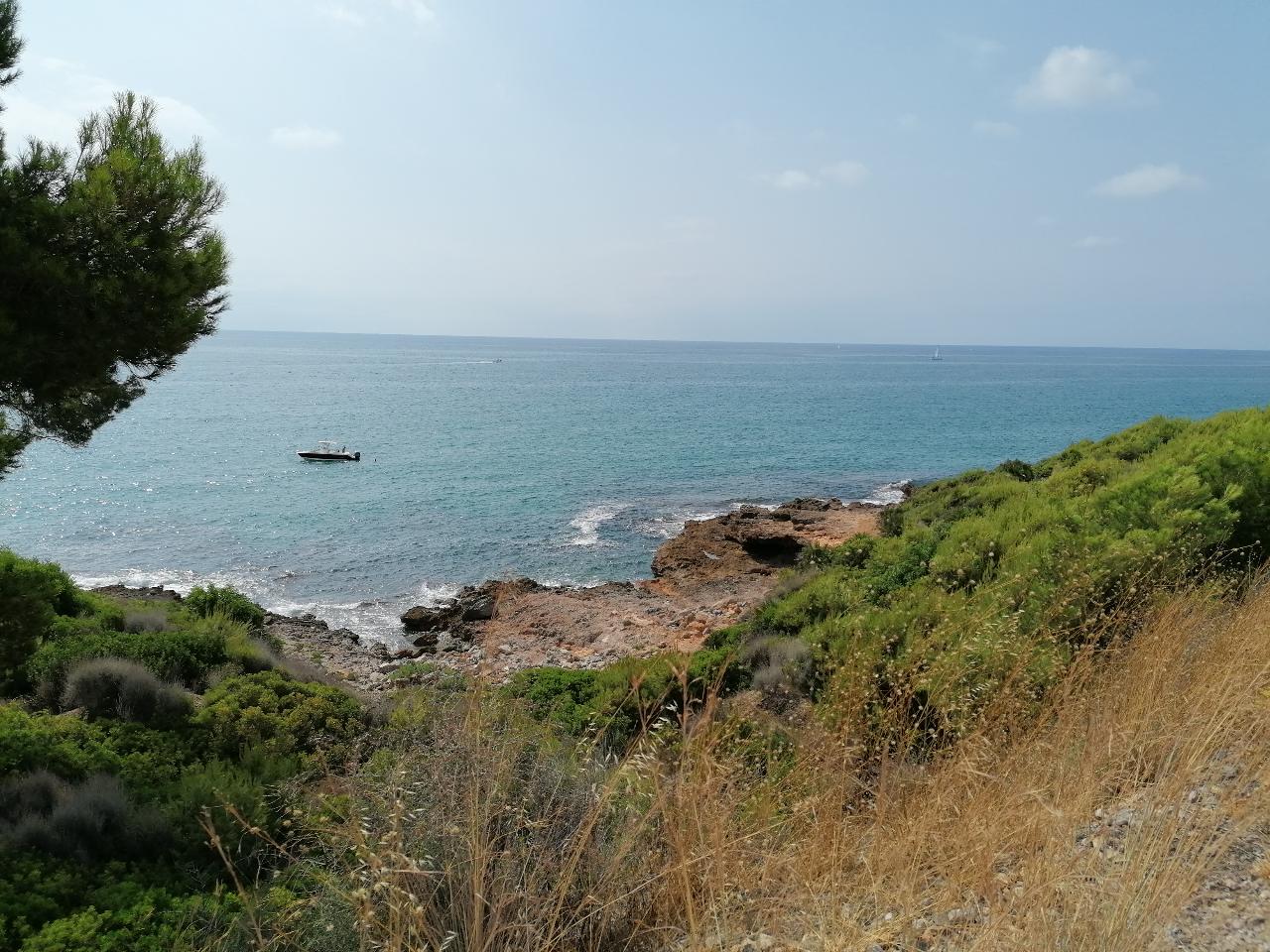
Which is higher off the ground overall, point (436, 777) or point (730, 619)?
point (436, 777)

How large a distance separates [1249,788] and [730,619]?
13676 millimetres

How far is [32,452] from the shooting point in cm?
4916

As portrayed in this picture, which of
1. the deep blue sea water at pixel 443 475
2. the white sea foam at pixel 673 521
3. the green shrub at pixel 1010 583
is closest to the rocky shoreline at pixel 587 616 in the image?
the deep blue sea water at pixel 443 475

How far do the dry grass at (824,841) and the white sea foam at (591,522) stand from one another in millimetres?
24220

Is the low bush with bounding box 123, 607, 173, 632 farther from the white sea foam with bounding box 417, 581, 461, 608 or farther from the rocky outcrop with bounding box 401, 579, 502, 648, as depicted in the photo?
the white sea foam with bounding box 417, 581, 461, 608

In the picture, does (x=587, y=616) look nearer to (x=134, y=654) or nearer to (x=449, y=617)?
(x=449, y=617)

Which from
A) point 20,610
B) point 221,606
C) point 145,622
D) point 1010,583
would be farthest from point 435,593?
point 1010,583

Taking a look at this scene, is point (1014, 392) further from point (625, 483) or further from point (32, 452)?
point (32, 452)

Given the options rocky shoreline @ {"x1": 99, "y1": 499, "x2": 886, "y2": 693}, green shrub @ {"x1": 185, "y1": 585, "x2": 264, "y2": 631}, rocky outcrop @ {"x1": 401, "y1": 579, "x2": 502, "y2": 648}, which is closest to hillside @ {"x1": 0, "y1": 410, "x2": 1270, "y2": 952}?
green shrub @ {"x1": 185, "y1": 585, "x2": 264, "y2": 631}

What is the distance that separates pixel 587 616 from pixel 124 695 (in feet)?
42.6

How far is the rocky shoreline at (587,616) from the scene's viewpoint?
16.2 meters

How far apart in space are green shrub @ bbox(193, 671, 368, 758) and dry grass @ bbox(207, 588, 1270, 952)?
8.56 ft

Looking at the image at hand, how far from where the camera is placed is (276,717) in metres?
6.82

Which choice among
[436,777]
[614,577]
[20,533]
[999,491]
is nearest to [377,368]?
[20,533]
